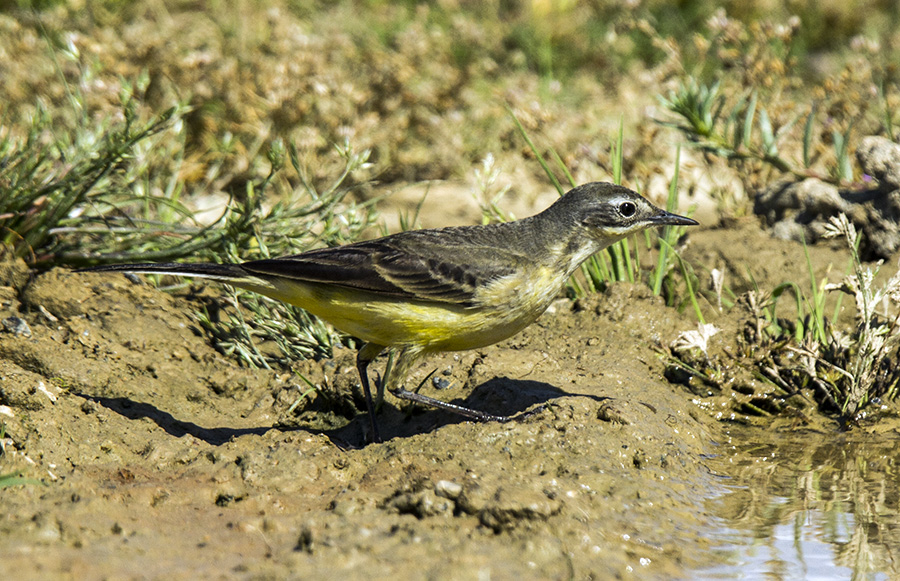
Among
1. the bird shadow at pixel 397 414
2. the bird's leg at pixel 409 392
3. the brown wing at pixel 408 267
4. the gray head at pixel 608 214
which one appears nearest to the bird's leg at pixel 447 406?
the bird's leg at pixel 409 392

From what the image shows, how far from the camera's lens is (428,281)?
5.41 meters

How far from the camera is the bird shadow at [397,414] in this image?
5398 millimetres

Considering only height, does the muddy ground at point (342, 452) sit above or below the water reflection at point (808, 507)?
above

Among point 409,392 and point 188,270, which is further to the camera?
point 409,392

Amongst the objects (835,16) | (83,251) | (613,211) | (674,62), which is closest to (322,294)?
(613,211)

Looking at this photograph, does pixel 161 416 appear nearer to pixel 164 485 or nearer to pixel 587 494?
pixel 164 485

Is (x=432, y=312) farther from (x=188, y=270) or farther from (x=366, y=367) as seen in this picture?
(x=188, y=270)

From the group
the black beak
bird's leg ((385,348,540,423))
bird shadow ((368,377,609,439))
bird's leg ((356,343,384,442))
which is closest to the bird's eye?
the black beak

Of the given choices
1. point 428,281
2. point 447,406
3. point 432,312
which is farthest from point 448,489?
point 428,281

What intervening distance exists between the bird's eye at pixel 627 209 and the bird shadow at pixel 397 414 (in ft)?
3.84

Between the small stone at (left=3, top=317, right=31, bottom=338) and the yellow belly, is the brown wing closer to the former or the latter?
the yellow belly

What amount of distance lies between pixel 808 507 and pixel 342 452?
2.43m

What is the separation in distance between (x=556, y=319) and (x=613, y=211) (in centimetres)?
118

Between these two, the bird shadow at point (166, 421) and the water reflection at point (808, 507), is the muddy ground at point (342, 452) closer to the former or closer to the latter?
the bird shadow at point (166, 421)
